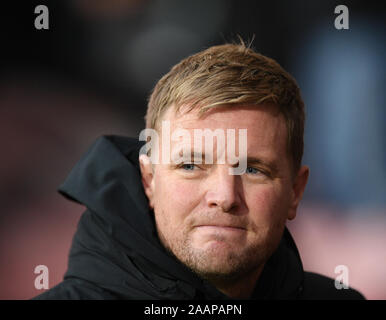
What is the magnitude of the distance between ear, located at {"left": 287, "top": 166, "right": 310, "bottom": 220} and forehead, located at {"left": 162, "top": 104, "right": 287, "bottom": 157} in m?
0.12

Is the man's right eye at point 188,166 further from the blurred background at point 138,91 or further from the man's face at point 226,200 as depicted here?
the blurred background at point 138,91

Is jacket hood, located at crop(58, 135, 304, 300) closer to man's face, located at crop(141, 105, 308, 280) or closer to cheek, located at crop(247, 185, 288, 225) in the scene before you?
man's face, located at crop(141, 105, 308, 280)

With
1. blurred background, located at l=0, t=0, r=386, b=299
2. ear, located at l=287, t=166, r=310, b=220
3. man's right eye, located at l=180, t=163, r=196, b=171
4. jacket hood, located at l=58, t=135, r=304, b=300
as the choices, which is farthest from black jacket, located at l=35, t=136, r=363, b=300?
blurred background, located at l=0, t=0, r=386, b=299

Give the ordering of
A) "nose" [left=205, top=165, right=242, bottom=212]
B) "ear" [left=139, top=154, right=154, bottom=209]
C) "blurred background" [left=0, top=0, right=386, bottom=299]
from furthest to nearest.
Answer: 1. "blurred background" [left=0, top=0, right=386, bottom=299]
2. "ear" [left=139, top=154, right=154, bottom=209]
3. "nose" [left=205, top=165, right=242, bottom=212]

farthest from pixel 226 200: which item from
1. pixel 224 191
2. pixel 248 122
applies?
pixel 248 122

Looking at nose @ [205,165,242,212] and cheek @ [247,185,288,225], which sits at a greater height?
nose @ [205,165,242,212]

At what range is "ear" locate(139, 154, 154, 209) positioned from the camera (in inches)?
40.1

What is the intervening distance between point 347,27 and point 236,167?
663 millimetres

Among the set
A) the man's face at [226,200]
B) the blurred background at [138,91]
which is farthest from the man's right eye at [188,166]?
the blurred background at [138,91]

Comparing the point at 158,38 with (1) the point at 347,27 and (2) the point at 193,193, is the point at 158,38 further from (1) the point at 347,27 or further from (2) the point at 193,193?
(2) the point at 193,193

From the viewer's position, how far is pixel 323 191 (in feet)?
5.21

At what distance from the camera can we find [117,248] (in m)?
0.93

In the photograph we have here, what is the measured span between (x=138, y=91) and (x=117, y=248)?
0.66 m

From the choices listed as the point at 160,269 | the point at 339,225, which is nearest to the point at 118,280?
the point at 160,269
